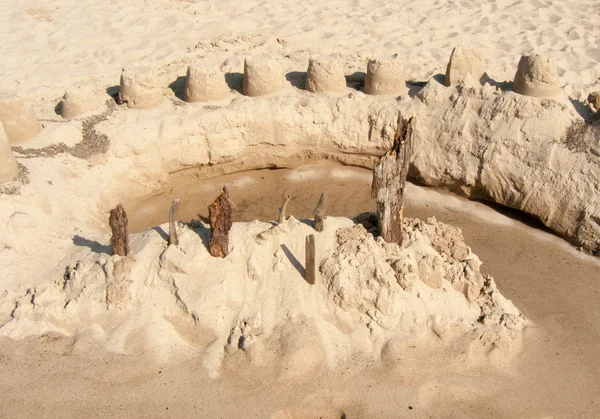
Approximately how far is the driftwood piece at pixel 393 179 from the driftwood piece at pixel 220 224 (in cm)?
142

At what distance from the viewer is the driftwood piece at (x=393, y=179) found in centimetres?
516

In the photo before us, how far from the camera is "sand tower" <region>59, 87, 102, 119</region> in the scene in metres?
8.06

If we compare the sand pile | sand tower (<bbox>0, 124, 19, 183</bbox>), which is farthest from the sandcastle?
the sand pile

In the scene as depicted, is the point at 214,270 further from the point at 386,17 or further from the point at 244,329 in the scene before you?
the point at 386,17

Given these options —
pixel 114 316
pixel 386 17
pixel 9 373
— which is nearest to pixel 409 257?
pixel 114 316

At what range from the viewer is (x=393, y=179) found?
5.27 meters

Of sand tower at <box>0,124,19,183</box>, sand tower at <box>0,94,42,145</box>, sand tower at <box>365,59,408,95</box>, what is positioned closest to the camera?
sand tower at <box>0,124,19,183</box>

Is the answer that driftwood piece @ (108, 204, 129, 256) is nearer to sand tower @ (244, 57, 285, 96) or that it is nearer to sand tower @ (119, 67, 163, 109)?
sand tower @ (119, 67, 163, 109)

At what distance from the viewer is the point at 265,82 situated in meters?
8.32

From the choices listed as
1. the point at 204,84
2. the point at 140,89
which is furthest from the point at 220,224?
the point at 140,89

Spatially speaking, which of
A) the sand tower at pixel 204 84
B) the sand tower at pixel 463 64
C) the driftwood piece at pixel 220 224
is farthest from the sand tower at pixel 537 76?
the driftwood piece at pixel 220 224

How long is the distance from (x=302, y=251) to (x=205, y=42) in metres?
6.27

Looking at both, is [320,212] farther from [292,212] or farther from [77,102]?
[77,102]

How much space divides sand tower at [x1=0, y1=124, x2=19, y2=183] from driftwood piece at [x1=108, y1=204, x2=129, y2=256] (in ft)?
6.59
